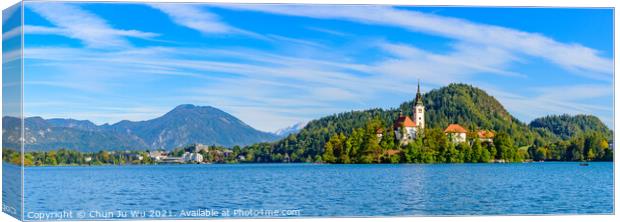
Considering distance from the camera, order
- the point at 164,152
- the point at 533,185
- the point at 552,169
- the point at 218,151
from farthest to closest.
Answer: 1. the point at 218,151
2. the point at 552,169
3. the point at 164,152
4. the point at 533,185

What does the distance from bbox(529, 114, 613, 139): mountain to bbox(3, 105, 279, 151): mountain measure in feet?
21.8

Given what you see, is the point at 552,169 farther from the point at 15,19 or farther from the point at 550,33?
the point at 15,19

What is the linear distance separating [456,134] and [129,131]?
17880 millimetres

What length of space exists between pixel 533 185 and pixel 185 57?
8802 millimetres

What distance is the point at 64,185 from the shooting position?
70.7 ft

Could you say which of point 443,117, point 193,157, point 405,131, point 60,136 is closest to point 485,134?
point 443,117

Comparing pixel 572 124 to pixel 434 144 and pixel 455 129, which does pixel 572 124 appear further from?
pixel 455 129

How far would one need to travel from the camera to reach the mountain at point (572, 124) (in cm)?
2112

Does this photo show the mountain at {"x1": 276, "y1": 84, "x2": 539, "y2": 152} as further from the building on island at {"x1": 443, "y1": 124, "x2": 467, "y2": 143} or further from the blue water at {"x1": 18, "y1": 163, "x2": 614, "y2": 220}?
the blue water at {"x1": 18, "y1": 163, "x2": 614, "y2": 220}

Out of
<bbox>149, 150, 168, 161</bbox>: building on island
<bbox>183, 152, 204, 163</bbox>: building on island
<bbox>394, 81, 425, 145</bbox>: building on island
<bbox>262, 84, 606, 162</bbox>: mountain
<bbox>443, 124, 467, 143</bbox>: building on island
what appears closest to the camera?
<bbox>262, 84, 606, 162</bbox>: mountain

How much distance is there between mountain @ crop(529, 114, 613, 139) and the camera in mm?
21125

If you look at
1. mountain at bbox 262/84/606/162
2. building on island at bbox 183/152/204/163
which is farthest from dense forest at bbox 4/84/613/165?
building on island at bbox 183/152/204/163

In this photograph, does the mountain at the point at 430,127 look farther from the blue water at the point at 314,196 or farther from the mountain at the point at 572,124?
the blue water at the point at 314,196

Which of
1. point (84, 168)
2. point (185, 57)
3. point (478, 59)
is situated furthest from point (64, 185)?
point (478, 59)
